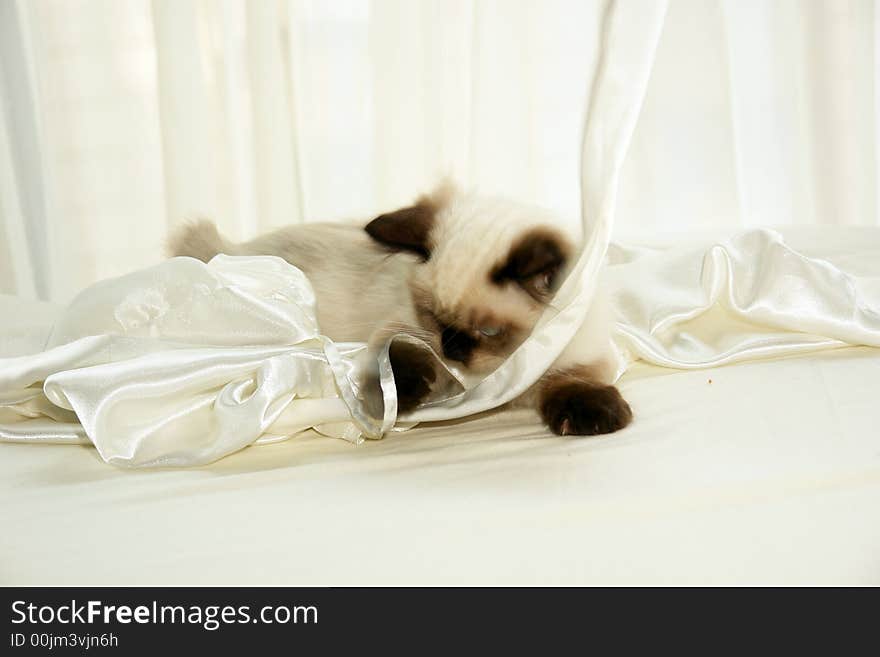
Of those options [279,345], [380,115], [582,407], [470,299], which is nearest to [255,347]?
[279,345]

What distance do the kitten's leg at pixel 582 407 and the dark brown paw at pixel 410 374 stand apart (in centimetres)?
18

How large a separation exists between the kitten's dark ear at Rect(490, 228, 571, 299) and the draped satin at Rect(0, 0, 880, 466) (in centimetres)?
9

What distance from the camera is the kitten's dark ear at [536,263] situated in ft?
4.32

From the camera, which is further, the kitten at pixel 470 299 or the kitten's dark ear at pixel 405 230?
the kitten's dark ear at pixel 405 230

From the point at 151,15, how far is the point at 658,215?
6.49ft

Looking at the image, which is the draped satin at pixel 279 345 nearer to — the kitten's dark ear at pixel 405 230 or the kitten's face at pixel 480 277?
the kitten's face at pixel 480 277

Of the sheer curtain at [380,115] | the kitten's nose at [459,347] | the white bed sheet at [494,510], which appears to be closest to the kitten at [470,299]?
the kitten's nose at [459,347]

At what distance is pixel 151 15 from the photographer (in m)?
3.24

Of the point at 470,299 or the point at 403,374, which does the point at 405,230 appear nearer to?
the point at 470,299

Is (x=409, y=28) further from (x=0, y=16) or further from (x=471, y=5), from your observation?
(x=0, y=16)

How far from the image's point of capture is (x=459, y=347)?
137 cm

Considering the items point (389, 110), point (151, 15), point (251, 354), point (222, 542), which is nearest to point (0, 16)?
point (151, 15)

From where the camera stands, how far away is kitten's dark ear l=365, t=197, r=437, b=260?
142cm

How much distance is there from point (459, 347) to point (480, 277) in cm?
11
